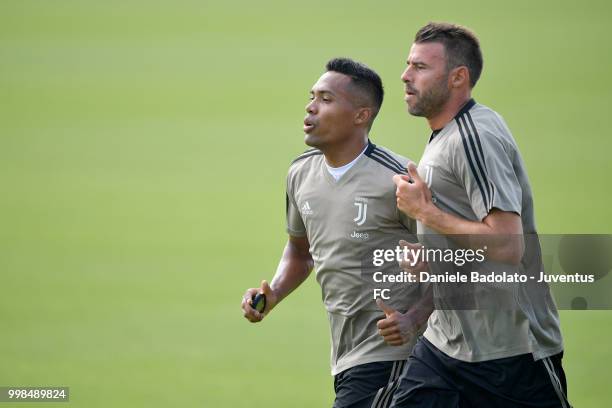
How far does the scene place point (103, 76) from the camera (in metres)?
9.53

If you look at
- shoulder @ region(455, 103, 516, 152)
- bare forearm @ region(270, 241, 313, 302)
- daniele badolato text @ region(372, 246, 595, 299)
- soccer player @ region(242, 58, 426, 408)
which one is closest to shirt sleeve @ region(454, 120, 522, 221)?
shoulder @ region(455, 103, 516, 152)

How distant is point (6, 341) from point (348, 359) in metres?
3.87

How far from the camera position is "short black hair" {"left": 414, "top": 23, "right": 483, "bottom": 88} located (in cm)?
361

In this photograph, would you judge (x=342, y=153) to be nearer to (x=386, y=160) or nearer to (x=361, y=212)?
(x=386, y=160)

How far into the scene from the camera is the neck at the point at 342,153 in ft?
13.8

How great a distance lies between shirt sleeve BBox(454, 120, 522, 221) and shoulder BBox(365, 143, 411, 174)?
765 millimetres

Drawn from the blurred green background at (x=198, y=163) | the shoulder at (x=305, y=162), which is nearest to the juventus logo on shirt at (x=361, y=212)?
the shoulder at (x=305, y=162)

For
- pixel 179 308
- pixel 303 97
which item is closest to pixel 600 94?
pixel 303 97

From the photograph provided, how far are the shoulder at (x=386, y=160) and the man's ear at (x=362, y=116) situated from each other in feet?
0.36

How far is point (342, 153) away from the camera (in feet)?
13.8

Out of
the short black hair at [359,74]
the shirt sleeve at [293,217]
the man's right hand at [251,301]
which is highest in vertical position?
the short black hair at [359,74]

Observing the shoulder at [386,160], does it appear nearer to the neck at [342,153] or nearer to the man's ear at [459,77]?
the neck at [342,153]

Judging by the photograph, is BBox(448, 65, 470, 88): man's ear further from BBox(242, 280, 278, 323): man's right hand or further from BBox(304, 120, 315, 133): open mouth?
BBox(242, 280, 278, 323): man's right hand

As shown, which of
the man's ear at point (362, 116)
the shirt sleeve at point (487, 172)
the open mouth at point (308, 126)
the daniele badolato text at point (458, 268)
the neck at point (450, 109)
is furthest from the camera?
the man's ear at point (362, 116)
